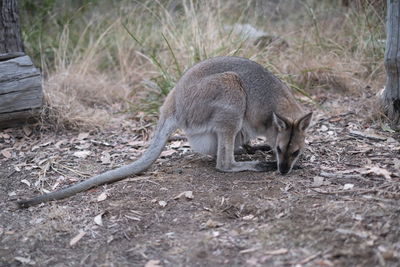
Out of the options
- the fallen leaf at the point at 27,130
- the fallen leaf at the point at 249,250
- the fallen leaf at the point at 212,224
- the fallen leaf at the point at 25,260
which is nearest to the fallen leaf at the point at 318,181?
the fallen leaf at the point at 212,224

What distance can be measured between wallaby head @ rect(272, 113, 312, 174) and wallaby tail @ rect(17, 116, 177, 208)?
1130mm

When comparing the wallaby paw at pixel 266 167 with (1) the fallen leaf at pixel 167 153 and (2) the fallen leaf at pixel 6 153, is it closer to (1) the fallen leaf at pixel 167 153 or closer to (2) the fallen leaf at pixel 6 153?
(1) the fallen leaf at pixel 167 153

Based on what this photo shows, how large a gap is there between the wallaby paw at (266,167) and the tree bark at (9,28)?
12.5 feet

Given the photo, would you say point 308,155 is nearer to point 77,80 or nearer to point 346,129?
point 346,129

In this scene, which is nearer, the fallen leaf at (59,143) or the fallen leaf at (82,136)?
the fallen leaf at (59,143)

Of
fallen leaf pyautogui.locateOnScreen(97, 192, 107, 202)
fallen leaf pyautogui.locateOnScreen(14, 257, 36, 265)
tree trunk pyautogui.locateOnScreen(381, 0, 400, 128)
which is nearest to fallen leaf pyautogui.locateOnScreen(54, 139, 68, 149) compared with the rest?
fallen leaf pyautogui.locateOnScreen(97, 192, 107, 202)

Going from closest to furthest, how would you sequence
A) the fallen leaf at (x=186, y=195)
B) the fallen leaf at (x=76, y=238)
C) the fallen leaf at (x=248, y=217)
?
1. the fallen leaf at (x=76, y=238)
2. the fallen leaf at (x=248, y=217)
3. the fallen leaf at (x=186, y=195)

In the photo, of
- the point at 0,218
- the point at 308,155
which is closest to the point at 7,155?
the point at 0,218

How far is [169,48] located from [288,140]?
2.81m

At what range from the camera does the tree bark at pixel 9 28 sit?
635cm

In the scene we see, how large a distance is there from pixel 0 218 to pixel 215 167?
222 cm

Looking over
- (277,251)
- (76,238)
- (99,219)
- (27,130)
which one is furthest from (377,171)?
(27,130)

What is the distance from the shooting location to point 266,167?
16.6 feet

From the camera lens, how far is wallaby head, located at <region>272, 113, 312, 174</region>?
4799mm
